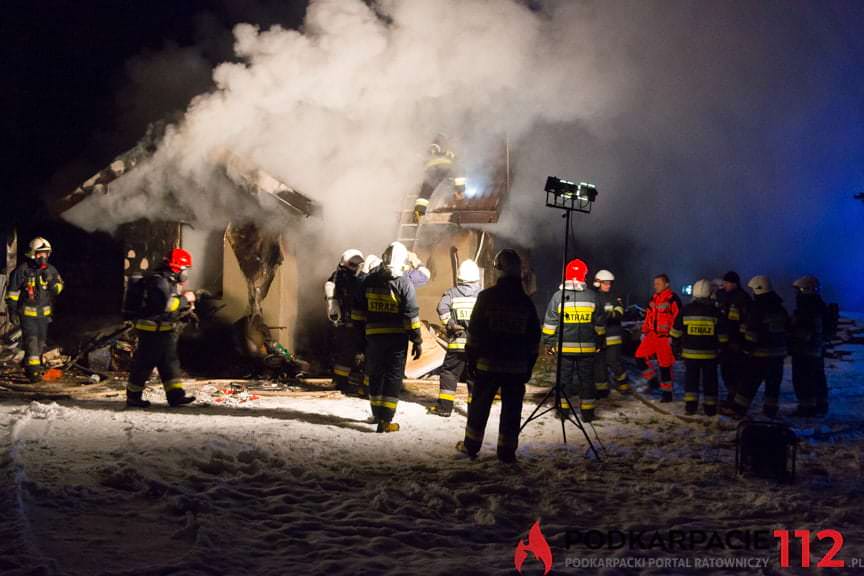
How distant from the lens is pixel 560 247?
1839cm

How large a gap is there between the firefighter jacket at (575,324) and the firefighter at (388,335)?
179 cm

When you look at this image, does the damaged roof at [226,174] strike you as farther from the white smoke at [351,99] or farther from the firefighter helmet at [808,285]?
the firefighter helmet at [808,285]

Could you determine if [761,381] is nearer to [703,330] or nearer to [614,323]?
[703,330]

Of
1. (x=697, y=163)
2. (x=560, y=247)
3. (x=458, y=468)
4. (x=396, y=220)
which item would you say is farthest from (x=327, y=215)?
(x=697, y=163)

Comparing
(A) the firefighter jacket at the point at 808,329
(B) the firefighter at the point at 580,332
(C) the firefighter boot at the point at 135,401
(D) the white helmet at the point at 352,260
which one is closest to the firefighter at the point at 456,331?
(B) the firefighter at the point at 580,332

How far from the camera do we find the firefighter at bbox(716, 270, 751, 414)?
28.0 feet

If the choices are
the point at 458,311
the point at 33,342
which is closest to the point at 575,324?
the point at 458,311

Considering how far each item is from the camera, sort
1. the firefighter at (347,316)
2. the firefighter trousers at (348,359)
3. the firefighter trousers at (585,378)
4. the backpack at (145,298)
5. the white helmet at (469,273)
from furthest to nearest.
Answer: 1. the firefighter at (347,316)
2. the firefighter trousers at (348,359)
3. the white helmet at (469,273)
4. the firefighter trousers at (585,378)
5. the backpack at (145,298)

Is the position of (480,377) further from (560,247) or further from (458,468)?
(560,247)

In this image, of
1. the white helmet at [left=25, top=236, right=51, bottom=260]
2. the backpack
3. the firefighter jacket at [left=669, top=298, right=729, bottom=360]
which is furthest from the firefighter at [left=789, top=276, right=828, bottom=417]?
the white helmet at [left=25, top=236, right=51, bottom=260]

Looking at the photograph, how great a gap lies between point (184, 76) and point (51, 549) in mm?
15281

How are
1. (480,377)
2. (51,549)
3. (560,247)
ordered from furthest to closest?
(560,247) < (480,377) < (51,549)

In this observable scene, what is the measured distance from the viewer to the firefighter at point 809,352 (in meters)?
8.50

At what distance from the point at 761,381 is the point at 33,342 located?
35.0 ft
